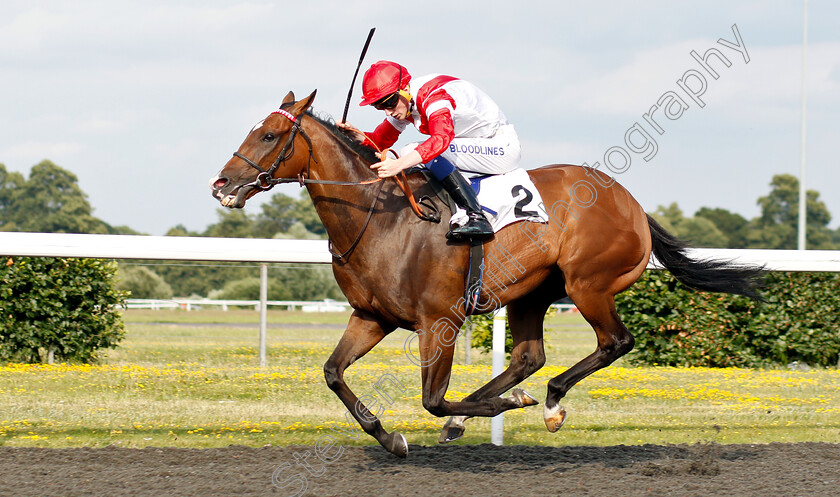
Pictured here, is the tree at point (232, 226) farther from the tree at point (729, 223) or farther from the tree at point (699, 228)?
the tree at point (729, 223)

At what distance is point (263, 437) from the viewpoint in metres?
5.38

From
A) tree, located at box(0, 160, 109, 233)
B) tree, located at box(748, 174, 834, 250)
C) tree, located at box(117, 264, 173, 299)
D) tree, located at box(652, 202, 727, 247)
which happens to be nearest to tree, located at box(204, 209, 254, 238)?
tree, located at box(0, 160, 109, 233)

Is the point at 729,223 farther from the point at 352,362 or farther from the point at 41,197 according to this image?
the point at 352,362

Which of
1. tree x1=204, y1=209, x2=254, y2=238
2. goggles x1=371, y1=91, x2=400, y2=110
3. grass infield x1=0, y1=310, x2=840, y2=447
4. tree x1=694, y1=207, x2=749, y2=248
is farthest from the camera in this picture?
tree x1=694, y1=207, x2=749, y2=248

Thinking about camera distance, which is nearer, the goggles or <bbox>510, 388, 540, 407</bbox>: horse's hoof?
the goggles

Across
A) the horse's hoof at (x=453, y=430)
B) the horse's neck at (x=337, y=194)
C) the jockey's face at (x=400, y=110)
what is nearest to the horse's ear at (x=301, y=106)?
the horse's neck at (x=337, y=194)

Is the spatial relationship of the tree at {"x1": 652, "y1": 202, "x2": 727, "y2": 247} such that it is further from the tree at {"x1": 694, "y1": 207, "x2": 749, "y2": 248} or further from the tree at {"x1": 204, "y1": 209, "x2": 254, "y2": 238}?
the tree at {"x1": 204, "y1": 209, "x2": 254, "y2": 238}

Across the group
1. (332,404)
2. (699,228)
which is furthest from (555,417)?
(699,228)

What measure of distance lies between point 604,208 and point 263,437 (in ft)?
8.81

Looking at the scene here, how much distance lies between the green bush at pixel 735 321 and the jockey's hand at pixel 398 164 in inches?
236

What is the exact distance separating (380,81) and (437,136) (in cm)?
45

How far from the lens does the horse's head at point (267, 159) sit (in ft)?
12.7

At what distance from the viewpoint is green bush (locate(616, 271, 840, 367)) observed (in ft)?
30.6

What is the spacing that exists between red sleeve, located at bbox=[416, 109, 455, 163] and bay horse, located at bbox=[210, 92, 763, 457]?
1.20ft
